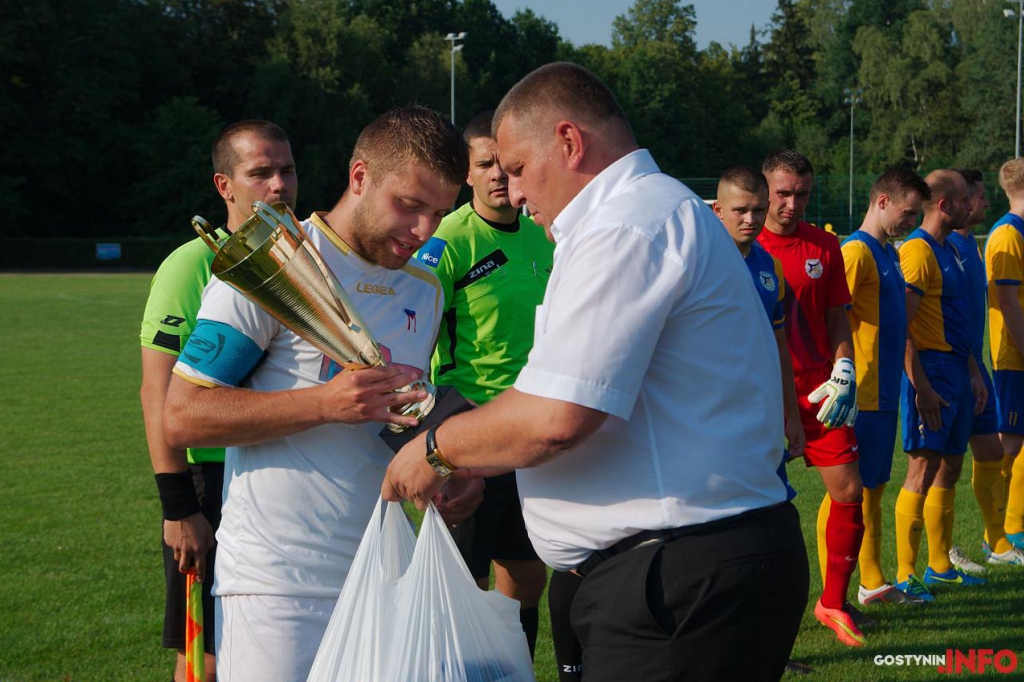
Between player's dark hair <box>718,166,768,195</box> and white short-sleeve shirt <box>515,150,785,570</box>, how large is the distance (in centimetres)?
312

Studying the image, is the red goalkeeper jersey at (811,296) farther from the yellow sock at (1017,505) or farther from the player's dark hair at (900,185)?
the yellow sock at (1017,505)

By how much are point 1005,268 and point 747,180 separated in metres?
2.94

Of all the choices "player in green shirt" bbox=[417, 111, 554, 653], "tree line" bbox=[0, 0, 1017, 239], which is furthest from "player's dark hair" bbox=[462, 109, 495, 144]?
"tree line" bbox=[0, 0, 1017, 239]

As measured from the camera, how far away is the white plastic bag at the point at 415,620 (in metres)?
2.70

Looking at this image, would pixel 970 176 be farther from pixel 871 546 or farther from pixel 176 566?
pixel 176 566

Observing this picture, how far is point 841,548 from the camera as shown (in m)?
6.01

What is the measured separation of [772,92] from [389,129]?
337 ft

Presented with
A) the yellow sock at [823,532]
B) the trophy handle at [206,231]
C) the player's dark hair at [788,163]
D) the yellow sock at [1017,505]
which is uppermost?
the player's dark hair at [788,163]

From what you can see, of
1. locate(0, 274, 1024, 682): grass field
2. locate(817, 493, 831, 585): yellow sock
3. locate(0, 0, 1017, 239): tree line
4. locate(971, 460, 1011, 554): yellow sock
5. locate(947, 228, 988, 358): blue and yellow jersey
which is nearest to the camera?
locate(0, 274, 1024, 682): grass field

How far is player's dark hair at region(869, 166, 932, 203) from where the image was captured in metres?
6.57

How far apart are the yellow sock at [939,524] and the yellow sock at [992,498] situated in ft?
1.82

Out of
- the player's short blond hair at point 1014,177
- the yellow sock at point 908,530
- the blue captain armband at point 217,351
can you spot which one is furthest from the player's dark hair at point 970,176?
the blue captain armband at point 217,351

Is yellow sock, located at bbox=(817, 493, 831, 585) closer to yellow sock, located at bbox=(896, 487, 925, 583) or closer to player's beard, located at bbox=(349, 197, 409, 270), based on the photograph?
yellow sock, located at bbox=(896, 487, 925, 583)

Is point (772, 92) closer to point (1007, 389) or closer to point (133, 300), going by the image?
point (133, 300)
